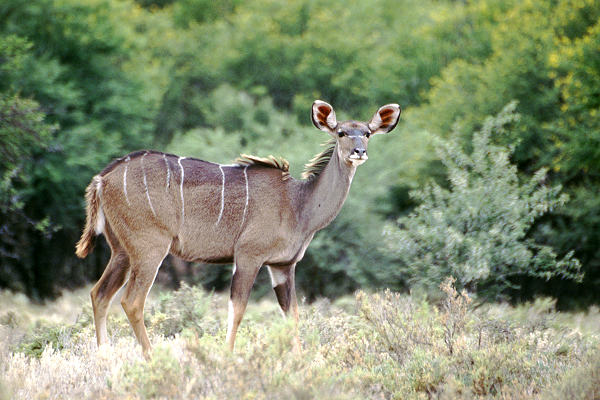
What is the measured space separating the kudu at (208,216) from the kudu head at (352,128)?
1 centimetres

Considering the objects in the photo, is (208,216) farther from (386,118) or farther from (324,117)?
(386,118)

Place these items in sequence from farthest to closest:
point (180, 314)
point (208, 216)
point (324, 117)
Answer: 1. point (180, 314)
2. point (324, 117)
3. point (208, 216)

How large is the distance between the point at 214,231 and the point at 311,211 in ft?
3.29

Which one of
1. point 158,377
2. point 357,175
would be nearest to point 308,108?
point 357,175

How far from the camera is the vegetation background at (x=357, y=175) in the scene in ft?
23.7

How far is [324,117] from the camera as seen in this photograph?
841 centimetres

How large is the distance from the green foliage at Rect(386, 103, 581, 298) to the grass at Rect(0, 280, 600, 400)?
1445 millimetres

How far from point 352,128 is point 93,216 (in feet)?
8.99

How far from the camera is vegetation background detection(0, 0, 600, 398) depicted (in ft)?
23.7

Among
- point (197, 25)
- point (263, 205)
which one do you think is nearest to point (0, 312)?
point (263, 205)

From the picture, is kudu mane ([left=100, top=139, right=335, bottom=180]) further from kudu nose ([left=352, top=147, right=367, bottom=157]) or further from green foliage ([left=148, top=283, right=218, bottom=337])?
green foliage ([left=148, top=283, right=218, bottom=337])

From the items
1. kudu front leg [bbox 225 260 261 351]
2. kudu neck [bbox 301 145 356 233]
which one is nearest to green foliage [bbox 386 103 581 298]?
kudu neck [bbox 301 145 356 233]

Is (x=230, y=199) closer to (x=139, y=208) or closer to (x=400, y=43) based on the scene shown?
(x=139, y=208)

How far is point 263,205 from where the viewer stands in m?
7.92
